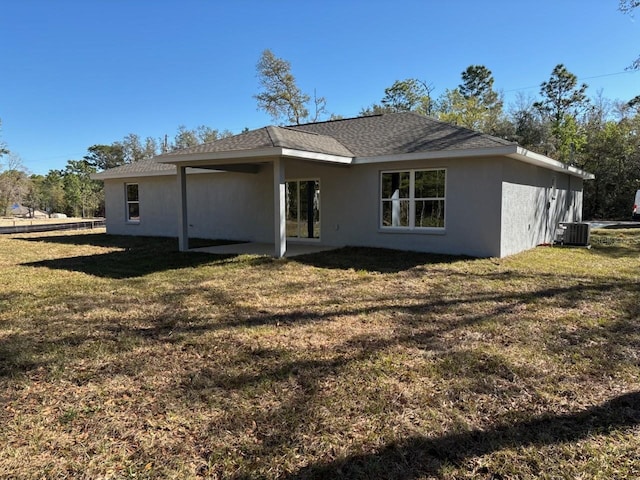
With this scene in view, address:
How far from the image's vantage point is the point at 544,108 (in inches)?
1625

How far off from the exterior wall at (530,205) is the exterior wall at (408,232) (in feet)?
1.26

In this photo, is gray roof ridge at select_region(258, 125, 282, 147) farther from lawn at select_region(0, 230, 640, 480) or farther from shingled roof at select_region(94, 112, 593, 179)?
lawn at select_region(0, 230, 640, 480)

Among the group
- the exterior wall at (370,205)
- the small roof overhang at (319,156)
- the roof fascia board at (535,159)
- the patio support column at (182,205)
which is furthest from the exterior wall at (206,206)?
the roof fascia board at (535,159)

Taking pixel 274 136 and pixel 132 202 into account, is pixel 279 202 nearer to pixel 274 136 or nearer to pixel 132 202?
pixel 274 136

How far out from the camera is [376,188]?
11.5 meters

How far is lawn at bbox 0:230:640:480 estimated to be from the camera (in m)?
2.54

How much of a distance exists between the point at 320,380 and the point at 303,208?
9.91 meters

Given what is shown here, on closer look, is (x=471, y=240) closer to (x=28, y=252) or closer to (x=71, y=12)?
(x=28, y=252)

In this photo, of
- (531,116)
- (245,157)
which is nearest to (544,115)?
(531,116)

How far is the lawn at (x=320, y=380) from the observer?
2535mm

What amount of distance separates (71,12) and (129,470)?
17.5 m

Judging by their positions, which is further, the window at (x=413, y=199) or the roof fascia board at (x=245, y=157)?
the window at (x=413, y=199)

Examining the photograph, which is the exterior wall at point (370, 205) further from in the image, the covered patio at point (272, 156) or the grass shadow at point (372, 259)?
the covered patio at point (272, 156)

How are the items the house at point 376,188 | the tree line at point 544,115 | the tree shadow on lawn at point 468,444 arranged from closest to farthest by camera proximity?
the tree shadow on lawn at point 468,444, the house at point 376,188, the tree line at point 544,115
